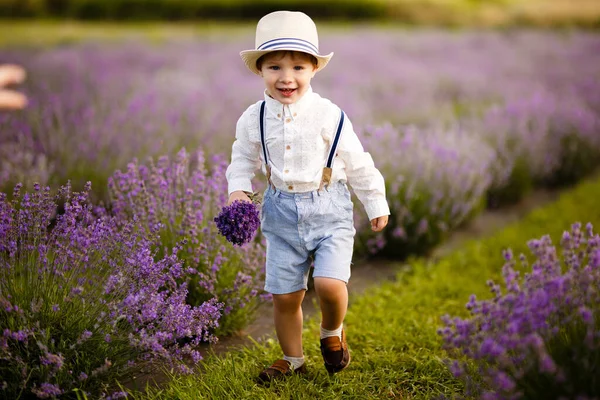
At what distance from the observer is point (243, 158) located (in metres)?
2.68

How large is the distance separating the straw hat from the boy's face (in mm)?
51

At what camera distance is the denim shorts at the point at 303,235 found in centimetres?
256

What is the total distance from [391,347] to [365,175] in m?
0.92

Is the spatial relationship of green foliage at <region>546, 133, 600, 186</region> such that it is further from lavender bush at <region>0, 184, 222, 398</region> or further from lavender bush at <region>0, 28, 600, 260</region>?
lavender bush at <region>0, 184, 222, 398</region>

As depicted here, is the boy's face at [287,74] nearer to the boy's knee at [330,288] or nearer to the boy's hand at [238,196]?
the boy's hand at [238,196]

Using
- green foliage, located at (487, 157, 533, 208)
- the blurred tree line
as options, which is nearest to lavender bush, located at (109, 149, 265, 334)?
green foliage, located at (487, 157, 533, 208)

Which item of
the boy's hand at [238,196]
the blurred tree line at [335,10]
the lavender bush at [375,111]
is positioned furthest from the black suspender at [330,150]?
the blurred tree line at [335,10]

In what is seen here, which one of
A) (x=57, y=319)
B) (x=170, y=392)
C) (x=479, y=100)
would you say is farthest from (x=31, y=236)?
(x=479, y=100)

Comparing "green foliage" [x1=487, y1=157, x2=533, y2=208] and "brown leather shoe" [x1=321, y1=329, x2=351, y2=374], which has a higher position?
"green foliage" [x1=487, y1=157, x2=533, y2=208]

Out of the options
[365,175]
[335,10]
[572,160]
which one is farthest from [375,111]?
[335,10]

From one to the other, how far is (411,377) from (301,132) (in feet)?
3.61

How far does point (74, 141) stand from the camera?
483 centimetres

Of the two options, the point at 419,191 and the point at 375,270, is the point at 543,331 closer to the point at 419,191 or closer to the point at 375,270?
the point at 375,270

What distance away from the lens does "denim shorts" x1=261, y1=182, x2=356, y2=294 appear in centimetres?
256
